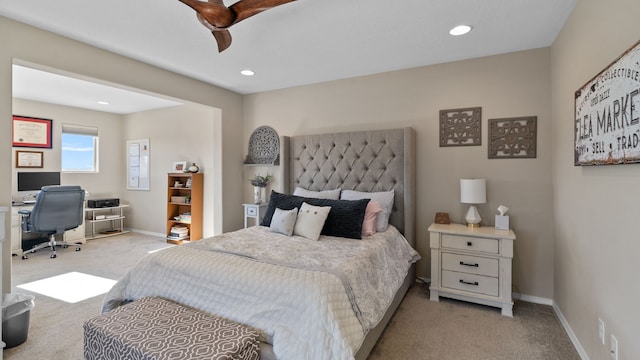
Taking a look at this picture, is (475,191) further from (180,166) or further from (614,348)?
(180,166)

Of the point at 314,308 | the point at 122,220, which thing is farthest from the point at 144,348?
the point at 122,220

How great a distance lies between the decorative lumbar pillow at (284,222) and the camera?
2709 mm

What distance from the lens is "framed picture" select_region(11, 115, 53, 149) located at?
185 inches

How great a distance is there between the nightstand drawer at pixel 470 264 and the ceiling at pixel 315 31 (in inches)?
79.9

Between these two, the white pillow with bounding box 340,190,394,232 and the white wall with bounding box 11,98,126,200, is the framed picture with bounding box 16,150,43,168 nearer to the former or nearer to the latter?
the white wall with bounding box 11,98,126,200


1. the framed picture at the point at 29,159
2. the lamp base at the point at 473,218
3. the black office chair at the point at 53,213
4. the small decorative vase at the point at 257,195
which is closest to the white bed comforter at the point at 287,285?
the lamp base at the point at 473,218

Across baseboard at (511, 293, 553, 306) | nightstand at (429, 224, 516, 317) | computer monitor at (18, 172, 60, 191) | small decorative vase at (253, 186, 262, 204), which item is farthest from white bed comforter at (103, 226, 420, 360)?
computer monitor at (18, 172, 60, 191)

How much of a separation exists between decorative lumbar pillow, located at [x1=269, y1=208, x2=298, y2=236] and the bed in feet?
0.21

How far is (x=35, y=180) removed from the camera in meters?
4.83

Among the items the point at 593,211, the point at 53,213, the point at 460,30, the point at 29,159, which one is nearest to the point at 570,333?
the point at 593,211

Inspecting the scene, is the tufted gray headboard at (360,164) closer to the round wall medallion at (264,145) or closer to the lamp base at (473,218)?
the round wall medallion at (264,145)

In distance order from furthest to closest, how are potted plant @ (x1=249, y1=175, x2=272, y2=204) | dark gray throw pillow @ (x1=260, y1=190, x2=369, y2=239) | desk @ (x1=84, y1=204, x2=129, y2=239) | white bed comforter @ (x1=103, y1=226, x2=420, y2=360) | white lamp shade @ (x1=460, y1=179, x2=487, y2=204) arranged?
desk @ (x1=84, y1=204, x2=129, y2=239) < potted plant @ (x1=249, y1=175, x2=272, y2=204) < white lamp shade @ (x1=460, y1=179, x2=487, y2=204) < dark gray throw pillow @ (x1=260, y1=190, x2=369, y2=239) < white bed comforter @ (x1=103, y1=226, x2=420, y2=360)

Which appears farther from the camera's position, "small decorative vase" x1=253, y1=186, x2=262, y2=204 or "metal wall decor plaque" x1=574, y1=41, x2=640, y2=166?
"small decorative vase" x1=253, y1=186, x2=262, y2=204

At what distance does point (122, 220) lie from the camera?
5973mm
